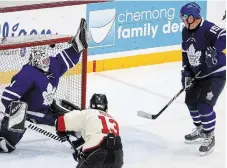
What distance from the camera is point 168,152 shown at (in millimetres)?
5461

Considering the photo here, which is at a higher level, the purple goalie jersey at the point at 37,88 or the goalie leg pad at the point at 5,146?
the purple goalie jersey at the point at 37,88

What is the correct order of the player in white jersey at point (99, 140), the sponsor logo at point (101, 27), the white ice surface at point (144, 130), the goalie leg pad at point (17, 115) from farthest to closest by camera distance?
the sponsor logo at point (101, 27) → the white ice surface at point (144, 130) → the goalie leg pad at point (17, 115) → the player in white jersey at point (99, 140)

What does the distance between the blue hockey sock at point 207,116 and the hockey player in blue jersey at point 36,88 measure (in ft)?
2.73

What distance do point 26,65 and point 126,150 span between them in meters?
0.85

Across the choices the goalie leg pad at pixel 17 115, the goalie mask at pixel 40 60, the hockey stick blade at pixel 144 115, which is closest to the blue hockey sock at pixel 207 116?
the hockey stick blade at pixel 144 115

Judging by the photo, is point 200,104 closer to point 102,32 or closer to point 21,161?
point 21,161

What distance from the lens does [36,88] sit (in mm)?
5199

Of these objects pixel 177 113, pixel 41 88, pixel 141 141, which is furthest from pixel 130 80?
pixel 41 88

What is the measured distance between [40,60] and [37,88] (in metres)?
0.17

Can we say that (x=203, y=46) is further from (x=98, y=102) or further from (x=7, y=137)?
(x=7, y=137)

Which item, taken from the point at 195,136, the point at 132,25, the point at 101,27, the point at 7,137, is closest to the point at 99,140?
the point at 7,137

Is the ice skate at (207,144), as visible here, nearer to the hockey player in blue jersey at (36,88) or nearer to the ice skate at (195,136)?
the ice skate at (195,136)

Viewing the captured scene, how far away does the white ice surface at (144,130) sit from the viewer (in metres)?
5.24

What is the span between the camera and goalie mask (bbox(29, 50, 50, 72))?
5.20 metres
